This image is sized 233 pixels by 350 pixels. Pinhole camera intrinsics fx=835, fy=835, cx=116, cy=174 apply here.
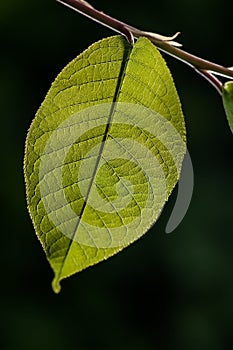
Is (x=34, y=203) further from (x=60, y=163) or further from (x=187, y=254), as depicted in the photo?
(x=187, y=254)

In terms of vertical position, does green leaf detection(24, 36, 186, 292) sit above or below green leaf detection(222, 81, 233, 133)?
below

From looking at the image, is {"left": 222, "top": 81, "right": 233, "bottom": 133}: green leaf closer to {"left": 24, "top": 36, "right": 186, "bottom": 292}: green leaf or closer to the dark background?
{"left": 24, "top": 36, "right": 186, "bottom": 292}: green leaf

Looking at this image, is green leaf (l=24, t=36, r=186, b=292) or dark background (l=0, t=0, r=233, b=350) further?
dark background (l=0, t=0, r=233, b=350)

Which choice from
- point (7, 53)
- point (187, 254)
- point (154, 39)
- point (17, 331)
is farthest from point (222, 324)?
point (154, 39)

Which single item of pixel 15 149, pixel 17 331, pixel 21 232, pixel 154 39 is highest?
pixel 154 39

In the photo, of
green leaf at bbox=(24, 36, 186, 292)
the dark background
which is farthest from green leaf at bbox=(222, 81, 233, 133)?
the dark background

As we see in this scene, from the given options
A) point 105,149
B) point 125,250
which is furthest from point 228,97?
point 125,250
